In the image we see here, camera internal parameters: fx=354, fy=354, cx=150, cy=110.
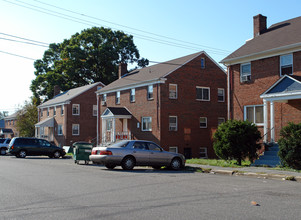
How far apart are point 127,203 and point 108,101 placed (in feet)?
103

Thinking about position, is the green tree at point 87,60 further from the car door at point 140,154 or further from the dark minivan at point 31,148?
the car door at point 140,154

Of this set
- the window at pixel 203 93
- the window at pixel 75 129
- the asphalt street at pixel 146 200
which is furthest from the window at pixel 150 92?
the asphalt street at pixel 146 200

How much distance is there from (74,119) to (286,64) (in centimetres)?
3220

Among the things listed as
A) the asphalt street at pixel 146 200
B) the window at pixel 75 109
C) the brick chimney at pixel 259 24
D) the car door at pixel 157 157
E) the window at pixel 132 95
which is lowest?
the asphalt street at pixel 146 200

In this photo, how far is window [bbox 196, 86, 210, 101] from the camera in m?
33.6

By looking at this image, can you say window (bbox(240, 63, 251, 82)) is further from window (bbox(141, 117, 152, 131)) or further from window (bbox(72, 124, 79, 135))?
window (bbox(72, 124, 79, 135))

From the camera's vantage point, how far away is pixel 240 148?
58.6 ft

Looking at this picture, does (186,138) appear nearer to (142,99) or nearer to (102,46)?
(142,99)

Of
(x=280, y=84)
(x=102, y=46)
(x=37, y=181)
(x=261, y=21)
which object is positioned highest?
(x=102, y=46)

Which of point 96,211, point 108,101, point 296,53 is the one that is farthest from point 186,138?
point 96,211

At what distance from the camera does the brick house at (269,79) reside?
791 inches

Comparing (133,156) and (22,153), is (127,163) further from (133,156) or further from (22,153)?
(22,153)

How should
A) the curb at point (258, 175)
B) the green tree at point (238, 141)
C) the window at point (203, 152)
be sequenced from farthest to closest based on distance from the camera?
the window at point (203, 152) → the green tree at point (238, 141) → the curb at point (258, 175)

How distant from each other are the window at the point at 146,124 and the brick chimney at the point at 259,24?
1182 cm
